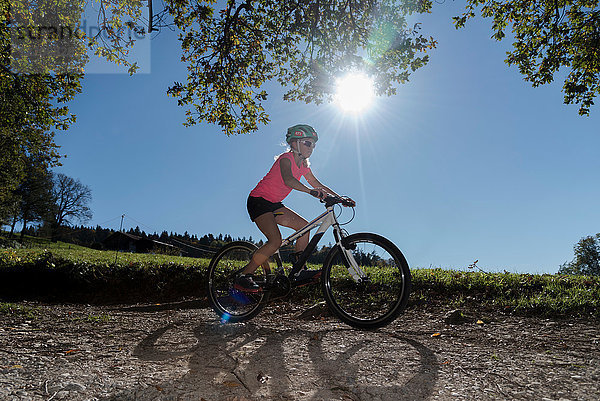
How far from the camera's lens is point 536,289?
664 cm

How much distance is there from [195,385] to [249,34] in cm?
1055

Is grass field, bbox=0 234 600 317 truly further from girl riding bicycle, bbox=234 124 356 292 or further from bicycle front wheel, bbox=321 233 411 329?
girl riding bicycle, bbox=234 124 356 292

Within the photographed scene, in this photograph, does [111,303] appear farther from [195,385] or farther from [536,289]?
[536,289]

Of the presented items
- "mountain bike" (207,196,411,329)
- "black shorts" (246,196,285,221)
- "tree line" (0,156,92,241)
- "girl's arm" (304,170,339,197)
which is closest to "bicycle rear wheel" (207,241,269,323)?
"mountain bike" (207,196,411,329)

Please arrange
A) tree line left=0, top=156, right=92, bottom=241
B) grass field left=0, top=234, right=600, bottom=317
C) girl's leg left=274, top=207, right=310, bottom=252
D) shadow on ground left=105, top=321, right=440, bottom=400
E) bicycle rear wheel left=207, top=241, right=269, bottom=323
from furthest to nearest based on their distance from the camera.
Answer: tree line left=0, top=156, right=92, bottom=241 < grass field left=0, top=234, right=600, bottom=317 < bicycle rear wheel left=207, top=241, right=269, bottom=323 < girl's leg left=274, top=207, right=310, bottom=252 < shadow on ground left=105, top=321, right=440, bottom=400

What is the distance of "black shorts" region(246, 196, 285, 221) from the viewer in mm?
4816

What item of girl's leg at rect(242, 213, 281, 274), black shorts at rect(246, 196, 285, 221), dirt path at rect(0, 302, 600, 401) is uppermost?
black shorts at rect(246, 196, 285, 221)

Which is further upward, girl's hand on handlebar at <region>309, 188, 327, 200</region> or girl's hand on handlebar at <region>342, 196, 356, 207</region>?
girl's hand on handlebar at <region>309, 188, 327, 200</region>

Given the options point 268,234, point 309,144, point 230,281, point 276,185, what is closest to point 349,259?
point 268,234

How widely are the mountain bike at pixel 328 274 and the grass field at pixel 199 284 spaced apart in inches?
54.7

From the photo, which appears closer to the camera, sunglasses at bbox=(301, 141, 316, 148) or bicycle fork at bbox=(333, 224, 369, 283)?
bicycle fork at bbox=(333, 224, 369, 283)

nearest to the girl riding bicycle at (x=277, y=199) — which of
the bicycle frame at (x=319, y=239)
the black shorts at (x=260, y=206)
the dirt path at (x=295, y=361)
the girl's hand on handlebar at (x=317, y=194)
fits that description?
the black shorts at (x=260, y=206)

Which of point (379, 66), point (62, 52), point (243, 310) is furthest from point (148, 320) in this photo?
point (62, 52)

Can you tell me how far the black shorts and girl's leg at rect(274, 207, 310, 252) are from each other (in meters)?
0.08
